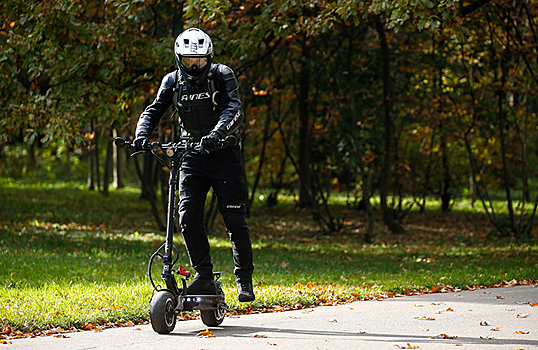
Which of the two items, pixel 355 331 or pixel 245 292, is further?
pixel 245 292

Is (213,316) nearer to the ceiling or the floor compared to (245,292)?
nearer to the floor

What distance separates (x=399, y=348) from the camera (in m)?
4.86

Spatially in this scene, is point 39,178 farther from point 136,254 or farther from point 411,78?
point 136,254

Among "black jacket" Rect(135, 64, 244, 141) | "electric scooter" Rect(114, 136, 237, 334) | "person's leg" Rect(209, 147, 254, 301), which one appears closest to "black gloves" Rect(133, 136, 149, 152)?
"electric scooter" Rect(114, 136, 237, 334)

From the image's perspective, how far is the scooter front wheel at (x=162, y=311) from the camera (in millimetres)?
5074

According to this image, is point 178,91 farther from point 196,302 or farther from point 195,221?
point 196,302

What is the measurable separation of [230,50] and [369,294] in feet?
18.3

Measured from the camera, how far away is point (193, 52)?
5.38 metres

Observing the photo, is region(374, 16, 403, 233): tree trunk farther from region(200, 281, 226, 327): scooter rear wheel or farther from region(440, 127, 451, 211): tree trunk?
region(200, 281, 226, 327): scooter rear wheel

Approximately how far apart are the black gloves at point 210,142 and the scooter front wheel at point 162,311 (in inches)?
44.3

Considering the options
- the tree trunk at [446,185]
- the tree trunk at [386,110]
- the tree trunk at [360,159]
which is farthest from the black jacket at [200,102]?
the tree trunk at [446,185]

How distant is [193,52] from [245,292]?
6.53 ft

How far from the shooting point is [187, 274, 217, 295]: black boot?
18.0 feet

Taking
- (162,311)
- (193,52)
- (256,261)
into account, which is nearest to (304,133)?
(256,261)
